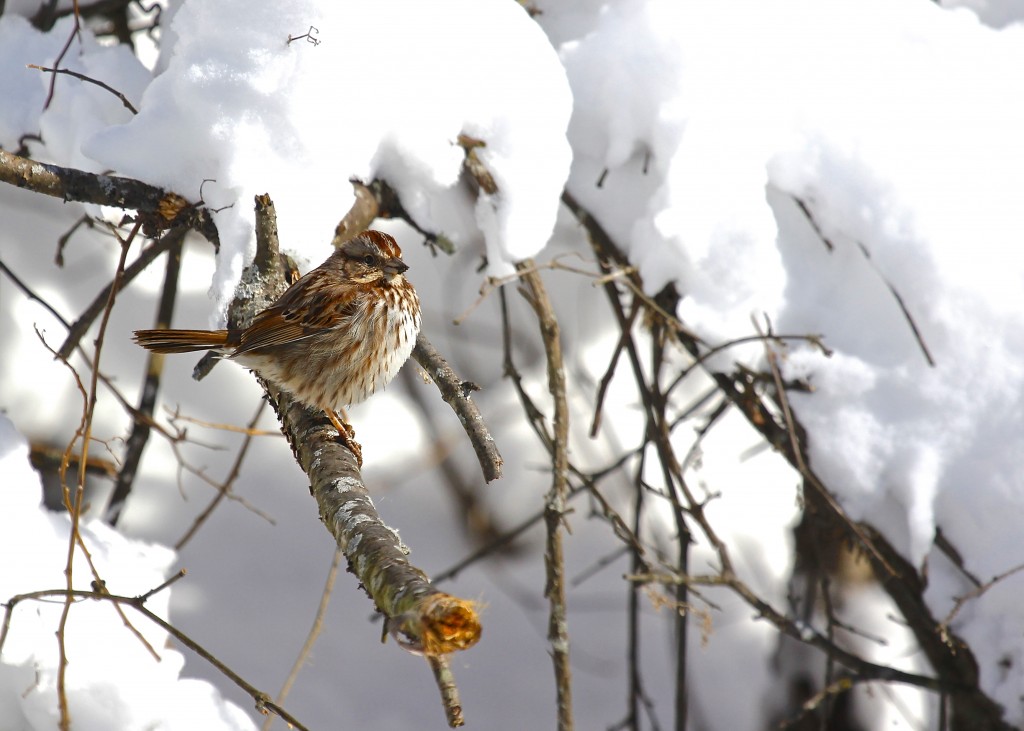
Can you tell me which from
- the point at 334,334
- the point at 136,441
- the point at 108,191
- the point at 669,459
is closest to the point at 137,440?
the point at 136,441

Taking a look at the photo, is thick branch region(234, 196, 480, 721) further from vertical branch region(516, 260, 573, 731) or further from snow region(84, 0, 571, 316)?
vertical branch region(516, 260, 573, 731)

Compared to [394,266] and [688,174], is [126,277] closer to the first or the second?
[394,266]

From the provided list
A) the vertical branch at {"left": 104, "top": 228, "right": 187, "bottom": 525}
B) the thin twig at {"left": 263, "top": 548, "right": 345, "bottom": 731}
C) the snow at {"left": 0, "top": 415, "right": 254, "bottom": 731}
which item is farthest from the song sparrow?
the vertical branch at {"left": 104, "top": 228, "right": 187, "bottom": 525}

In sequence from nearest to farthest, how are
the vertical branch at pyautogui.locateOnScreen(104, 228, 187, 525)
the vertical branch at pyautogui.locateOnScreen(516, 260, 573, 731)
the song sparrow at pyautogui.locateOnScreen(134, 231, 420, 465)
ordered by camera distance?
the song sparrow at pyautogui.locateOnScreen(134, 231, 420, 465) < the vertical branch at pyautogui.locateOnScreen(516, 260, 573, 731) < the vertical branch at pyautogui.locateOnScreen(104, 228, 187, 525)

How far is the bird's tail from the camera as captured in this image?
2.37 meters

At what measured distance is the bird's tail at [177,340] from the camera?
2.37 m

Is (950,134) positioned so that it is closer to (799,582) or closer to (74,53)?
(799,582)

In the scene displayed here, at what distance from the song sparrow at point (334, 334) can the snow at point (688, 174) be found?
0.40 feet

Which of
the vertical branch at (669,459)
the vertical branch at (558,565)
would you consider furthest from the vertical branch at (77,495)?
the vertical branch at (669,459)

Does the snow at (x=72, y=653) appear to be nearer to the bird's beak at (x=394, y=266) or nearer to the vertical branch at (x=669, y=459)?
the bird's beak at (x=394, y=266)

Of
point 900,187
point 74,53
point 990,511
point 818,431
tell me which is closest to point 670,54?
point 900,187

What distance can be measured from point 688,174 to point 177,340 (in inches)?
60.9

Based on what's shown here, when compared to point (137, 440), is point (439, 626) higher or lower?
lower

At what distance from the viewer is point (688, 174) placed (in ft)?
8.93
